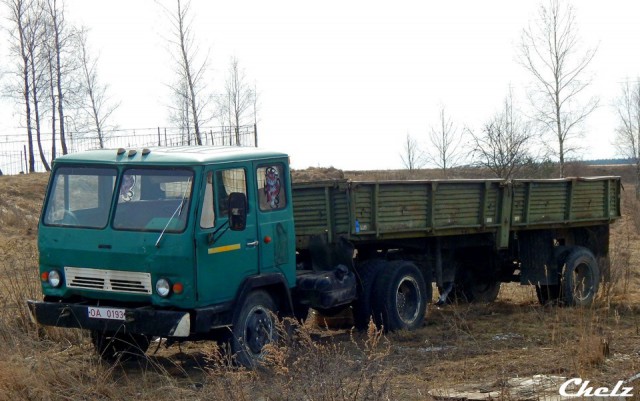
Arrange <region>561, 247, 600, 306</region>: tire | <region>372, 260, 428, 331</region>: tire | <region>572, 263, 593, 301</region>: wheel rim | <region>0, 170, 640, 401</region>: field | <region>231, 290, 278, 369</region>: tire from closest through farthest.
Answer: <region>0, 170, 640, 401</region>: field → <region>231, 290, 278, 369</region>: tire → <region>372, 260, 428, 331</region>: tire → <region>561, 247, 600, 306</region>: tire → <region>572, 263, 593, 301</region>: wheel rim

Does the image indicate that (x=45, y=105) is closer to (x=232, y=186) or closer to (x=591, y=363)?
(x=232, y=186)

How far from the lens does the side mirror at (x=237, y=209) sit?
8.63 meters

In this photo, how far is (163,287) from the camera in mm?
8516

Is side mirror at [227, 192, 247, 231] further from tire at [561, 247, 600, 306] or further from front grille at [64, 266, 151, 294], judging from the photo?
tire at [561, 247, 600, 306]

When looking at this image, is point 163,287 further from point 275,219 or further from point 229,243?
point 275,219

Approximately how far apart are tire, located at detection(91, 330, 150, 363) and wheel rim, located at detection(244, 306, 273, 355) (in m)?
1.12

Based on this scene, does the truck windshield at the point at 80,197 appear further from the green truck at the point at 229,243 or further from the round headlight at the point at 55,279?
the round headlight at the point at 55,279

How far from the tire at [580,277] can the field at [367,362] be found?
11.3 inches

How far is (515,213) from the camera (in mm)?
12891

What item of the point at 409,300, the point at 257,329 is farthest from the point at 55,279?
the point at 409,300

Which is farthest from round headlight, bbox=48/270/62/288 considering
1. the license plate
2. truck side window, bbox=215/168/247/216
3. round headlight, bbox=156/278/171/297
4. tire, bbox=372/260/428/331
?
tire, bbox=372/260/428/331

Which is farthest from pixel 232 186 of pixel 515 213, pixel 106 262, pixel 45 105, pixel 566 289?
pixel 45 105

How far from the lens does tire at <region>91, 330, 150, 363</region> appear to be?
941 cm

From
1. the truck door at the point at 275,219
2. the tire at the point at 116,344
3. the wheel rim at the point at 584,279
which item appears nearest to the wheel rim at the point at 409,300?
the truck door at the point at 275,219
